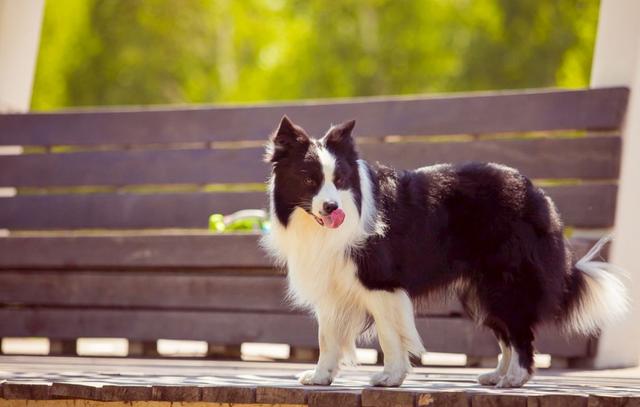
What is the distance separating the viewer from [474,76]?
2545 cm

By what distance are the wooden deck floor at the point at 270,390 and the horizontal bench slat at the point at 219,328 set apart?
698mm

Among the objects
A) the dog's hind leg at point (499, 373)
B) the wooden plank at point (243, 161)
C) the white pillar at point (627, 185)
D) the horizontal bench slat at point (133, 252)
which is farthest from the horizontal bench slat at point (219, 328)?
the dog's hind leg at point (499, 373)

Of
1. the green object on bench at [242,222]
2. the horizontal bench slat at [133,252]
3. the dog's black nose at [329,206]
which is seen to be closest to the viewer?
the dog's black nose at [329,206]

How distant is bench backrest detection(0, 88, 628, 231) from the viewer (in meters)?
6.12

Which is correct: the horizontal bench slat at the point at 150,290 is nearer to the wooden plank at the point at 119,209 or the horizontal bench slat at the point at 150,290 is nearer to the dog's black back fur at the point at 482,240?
the wooden plank at the point at 119,209

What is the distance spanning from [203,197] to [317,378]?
2806mm

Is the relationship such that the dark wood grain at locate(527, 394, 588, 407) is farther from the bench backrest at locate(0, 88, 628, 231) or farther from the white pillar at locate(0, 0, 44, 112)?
the white pillar at locate(0, 0, 44, 112)

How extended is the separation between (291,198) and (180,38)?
24.9 m

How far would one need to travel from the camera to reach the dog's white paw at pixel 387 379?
13.9 ft

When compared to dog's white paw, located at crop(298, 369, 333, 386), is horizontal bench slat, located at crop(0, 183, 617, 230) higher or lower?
higher

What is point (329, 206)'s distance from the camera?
411cm

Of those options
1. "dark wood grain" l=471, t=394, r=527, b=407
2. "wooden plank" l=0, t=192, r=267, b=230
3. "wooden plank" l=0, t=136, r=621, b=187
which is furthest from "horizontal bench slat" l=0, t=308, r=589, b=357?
"dark wood grain" l=471, t=394, r=527, b=407

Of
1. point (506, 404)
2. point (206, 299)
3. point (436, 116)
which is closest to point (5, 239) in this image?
point (206, 299)

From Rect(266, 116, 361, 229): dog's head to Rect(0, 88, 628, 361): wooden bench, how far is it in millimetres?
1975
